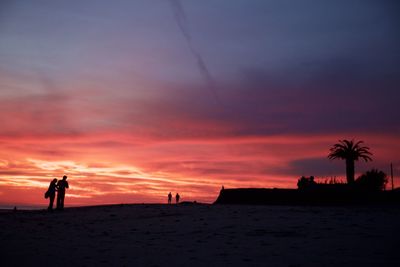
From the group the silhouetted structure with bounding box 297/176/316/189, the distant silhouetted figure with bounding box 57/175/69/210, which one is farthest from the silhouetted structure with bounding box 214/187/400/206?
the distant silhouetted figure with bounding box 57/175/69/210

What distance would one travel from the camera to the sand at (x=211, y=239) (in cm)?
1038

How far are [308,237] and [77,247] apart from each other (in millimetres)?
7278

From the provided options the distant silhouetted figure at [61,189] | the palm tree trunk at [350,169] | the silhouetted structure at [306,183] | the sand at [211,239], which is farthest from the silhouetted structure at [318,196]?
the palm tree trunk at [350,169]

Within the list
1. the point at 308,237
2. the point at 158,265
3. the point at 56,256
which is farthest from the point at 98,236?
the point at 308,237

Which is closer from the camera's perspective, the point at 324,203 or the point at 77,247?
the point at 77,247

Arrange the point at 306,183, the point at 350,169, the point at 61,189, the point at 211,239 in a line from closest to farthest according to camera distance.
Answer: the point at 211,239 < the point at 61,189 < the point at 306,183 < the point at 350,169

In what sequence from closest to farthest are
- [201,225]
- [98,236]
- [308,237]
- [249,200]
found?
[308,237]
[98,236]
[201,225]
[249,200]

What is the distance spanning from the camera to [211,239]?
519 inches

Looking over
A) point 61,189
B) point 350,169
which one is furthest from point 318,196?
point 350,169

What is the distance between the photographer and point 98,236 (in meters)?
14.8

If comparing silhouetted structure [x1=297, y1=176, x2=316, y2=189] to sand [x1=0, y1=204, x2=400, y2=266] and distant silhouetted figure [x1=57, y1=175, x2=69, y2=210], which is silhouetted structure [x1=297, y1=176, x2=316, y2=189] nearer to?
sand [x1=0, y1=204, x2=400, y2=266]

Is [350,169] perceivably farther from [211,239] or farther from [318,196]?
[211,239]

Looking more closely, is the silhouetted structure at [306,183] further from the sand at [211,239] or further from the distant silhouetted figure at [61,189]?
the distant silhouetted figure at [61,189]

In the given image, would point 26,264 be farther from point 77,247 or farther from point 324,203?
point 324,203
